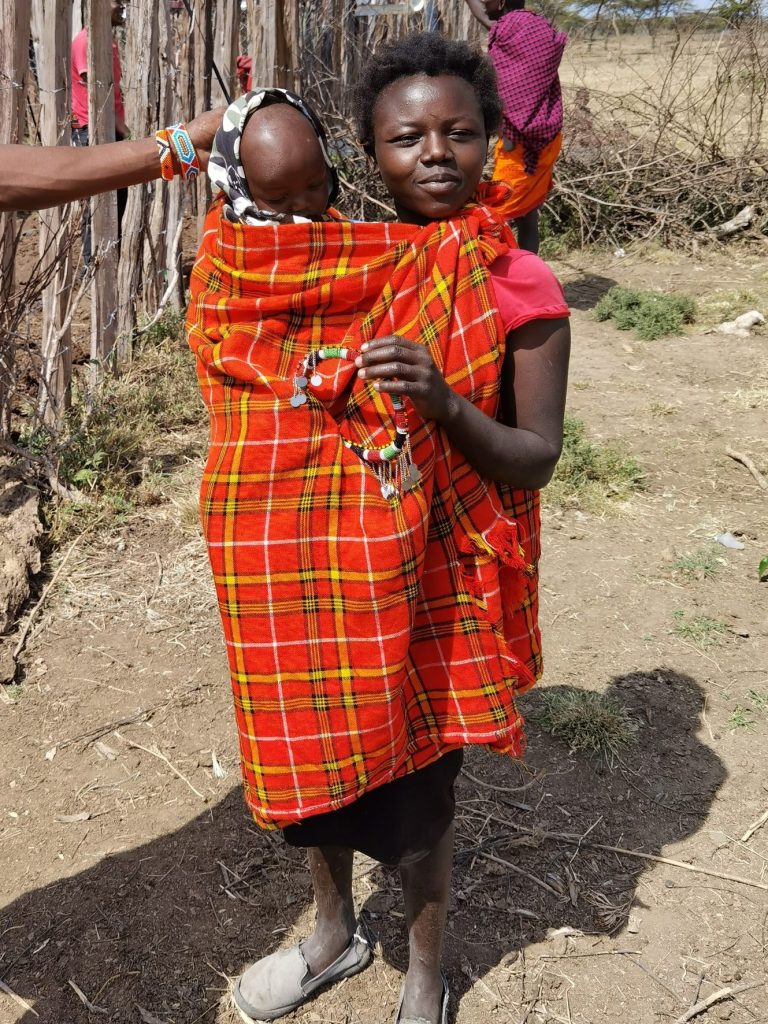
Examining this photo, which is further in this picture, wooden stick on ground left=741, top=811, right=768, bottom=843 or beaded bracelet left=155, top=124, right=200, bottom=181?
wooden stick on ground left=741, top=811, right=768, bottom=843

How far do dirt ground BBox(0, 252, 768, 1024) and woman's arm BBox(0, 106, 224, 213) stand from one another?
1.63 meters

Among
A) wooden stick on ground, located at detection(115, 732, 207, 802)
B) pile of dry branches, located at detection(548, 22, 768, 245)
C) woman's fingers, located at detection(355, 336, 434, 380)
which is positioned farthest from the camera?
pile of dry branches, located at detection(548, 22, 768, 245)

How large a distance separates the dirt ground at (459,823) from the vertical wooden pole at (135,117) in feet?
4.56

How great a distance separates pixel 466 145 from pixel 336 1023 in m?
1.77

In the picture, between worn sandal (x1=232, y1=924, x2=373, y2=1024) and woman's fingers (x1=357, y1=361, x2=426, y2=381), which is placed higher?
woman's fingers (x1=357, y1=361, x2=426, y2=381)

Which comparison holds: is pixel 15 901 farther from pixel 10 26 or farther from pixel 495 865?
pixel 10 26

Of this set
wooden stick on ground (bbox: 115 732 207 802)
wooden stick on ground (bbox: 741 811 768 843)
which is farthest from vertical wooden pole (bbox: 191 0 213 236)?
wooden stick on ground (bbox: 741 811 768 843)

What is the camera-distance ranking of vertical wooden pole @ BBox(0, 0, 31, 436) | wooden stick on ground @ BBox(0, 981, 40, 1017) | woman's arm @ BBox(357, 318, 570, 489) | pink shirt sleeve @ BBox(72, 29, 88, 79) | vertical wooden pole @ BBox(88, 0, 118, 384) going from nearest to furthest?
woman's arm @ BBox(357, 318, 570, 489) → wooden stick on ground @ BBox(0, 981, 40, 1017) → vertical wooden pole @ BBox(0, 0, 31, 436) → vertical wooden pole @ BBox(88, 0, 118, 384) → pink shirt sleeve @ BBox(72, 29, 88, 79)

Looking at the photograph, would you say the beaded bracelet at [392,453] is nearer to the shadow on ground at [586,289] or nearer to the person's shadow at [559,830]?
the person's shadow at [559,830]

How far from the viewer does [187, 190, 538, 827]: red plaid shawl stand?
4.42 ft

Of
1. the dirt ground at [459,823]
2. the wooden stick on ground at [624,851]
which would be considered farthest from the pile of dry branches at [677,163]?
the wooden stick on ground at [624,851]

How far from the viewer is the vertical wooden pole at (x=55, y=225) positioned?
144 inches

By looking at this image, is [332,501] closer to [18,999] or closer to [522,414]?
[522,414]

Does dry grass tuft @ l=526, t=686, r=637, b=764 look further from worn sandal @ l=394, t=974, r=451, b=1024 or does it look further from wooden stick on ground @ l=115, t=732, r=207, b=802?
wooden stick on ground @ l=115, t=732, r=207, b=802
